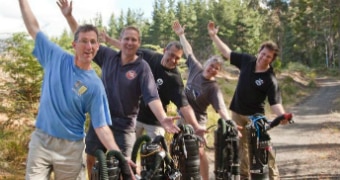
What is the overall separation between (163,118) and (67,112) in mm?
954

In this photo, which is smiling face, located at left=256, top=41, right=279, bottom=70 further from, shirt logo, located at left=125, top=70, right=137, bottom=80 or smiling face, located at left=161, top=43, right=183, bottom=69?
shirt logo, located at left=125, top=70, right=137, bottom=80

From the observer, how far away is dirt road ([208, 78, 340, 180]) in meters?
7.88

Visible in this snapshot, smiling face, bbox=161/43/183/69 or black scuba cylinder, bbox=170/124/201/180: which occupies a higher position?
smiling face, bbox=161/43/183/69

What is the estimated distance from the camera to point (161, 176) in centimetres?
331

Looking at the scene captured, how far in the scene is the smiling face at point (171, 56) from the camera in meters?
5.23

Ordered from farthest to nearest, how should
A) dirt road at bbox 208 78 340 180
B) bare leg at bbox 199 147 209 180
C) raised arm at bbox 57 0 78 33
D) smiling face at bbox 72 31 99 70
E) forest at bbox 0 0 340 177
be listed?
1. forest at bbox 0 0 340 177
2. dirt road at bbox 208 78 340 180
3. bare leg at bbox 199 147 209 180
4. raised arm at bbox 57 0 78 33
5. smiling face at bbox 72 31 99 70

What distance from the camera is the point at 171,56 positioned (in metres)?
5.23

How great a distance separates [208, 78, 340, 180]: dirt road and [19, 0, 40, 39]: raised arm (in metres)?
5.12

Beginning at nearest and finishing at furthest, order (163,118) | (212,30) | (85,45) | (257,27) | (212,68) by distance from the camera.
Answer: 1. (85,45)
2. (163,118)
3. (212,68)
4. (212,30)
5. (257,27)

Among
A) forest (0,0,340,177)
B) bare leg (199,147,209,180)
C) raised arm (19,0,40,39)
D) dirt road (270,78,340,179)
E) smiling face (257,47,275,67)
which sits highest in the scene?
forest (0,0,340,177)

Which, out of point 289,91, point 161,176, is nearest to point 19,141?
point 161,176

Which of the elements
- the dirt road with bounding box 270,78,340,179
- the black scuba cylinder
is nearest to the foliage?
the black scuba cylinder

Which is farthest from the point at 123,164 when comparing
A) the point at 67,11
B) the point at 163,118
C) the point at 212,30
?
the point at 212,30

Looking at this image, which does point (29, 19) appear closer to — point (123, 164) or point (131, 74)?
point (131, 74)
